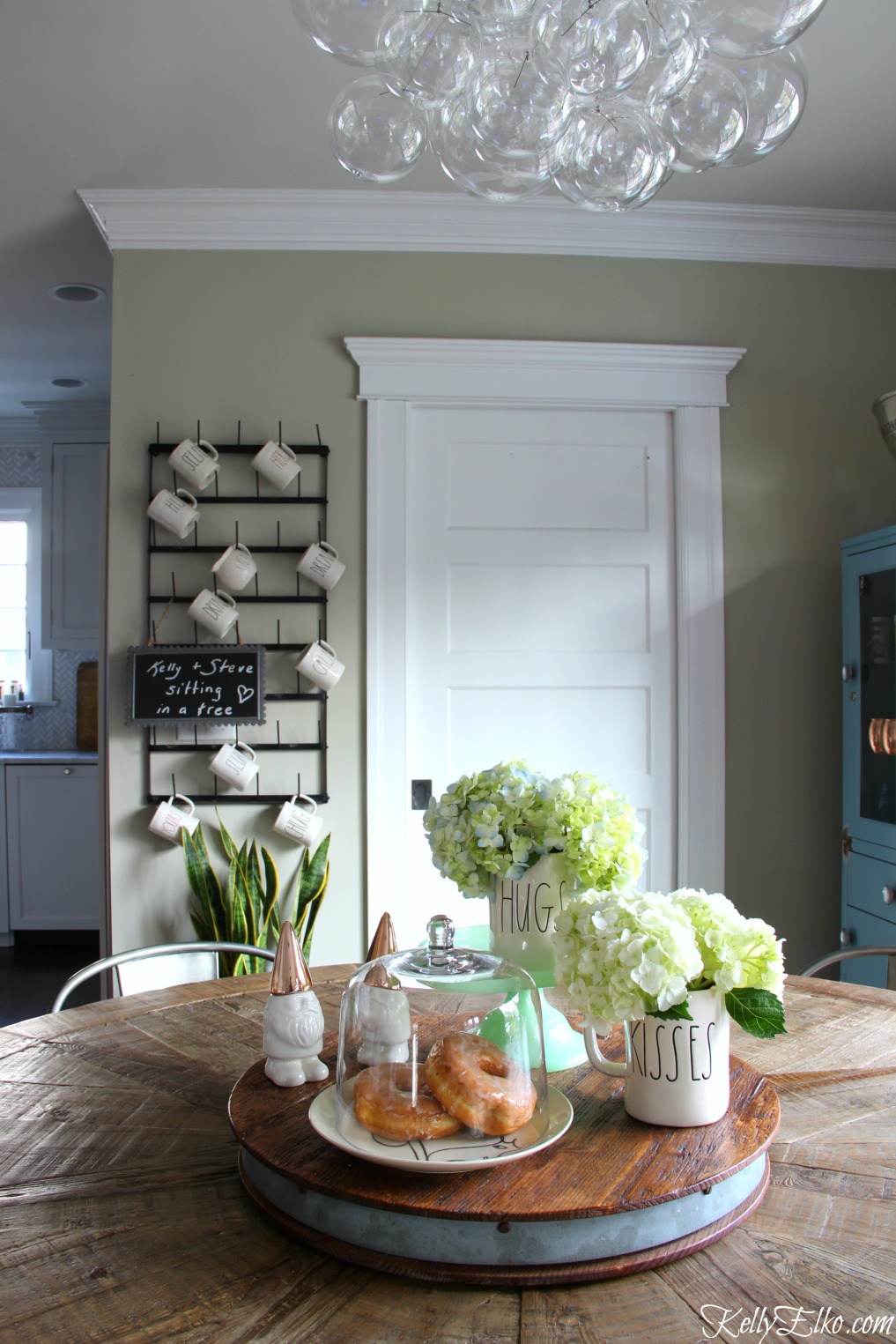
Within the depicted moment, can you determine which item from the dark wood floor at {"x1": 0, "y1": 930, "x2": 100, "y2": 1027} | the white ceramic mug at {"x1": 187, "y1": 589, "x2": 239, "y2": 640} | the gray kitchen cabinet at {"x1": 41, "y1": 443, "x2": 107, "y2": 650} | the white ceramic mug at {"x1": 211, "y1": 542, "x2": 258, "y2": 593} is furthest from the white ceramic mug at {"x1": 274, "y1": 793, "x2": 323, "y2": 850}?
the gray kitchen cabinet at {"x1": 41, "y1": 443, "x2": 107, "y2": 650}

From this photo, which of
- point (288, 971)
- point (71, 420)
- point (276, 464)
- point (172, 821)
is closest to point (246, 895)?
point (172, 821)

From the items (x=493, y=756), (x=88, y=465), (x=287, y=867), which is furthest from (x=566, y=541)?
(x=88, y=465)

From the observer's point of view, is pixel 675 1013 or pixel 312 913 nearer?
pixel 675 1013

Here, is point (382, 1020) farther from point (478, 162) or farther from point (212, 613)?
point (212, 613)

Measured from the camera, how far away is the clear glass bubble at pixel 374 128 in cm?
132

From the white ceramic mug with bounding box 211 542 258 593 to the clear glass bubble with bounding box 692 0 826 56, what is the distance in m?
1.98

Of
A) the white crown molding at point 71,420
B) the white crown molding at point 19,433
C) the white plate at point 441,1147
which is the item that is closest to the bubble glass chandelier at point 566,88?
the white plate at point 441,1147

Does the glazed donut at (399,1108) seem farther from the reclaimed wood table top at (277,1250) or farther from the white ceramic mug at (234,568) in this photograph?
the white ceramic mug at (234,568)

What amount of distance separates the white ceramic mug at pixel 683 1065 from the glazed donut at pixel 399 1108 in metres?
0.22

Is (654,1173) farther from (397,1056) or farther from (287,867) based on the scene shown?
(287,867)

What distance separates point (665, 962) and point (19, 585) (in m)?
5.43

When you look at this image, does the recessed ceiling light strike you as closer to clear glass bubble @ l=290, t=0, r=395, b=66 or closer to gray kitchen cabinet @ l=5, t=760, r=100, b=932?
gray kitchen cabinet @ l=5, t=760, r=100, b=932

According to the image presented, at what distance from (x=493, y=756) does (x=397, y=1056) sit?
2.06m

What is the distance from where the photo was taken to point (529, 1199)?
86cm
